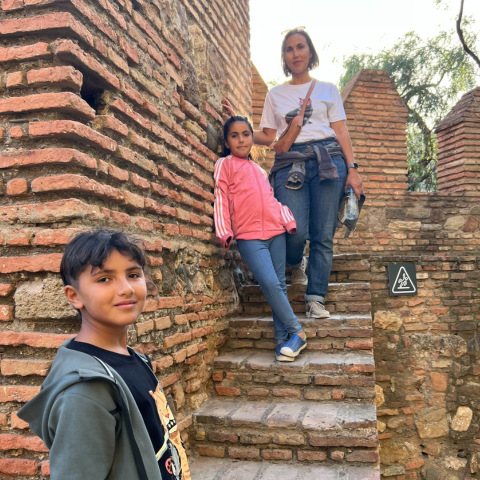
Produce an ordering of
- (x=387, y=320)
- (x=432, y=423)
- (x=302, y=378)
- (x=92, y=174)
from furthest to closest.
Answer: (x=387, y=320)
(x=432, y=423)
(x=302, y=378)
(x=92, y=174)

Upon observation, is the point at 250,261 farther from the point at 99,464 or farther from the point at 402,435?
the point at 402,435

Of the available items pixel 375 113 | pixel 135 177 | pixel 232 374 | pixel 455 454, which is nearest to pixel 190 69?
pixel 135 177

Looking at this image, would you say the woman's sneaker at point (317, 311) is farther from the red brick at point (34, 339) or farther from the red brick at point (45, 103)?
the red brick at point (45, 103)

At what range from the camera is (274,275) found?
298 cm

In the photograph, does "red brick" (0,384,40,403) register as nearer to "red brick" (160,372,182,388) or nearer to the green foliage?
"red brick" (160,372,182,388)

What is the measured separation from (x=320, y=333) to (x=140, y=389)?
216 centimetres

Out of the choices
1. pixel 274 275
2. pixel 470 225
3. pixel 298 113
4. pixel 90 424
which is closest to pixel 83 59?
pixel 90 424

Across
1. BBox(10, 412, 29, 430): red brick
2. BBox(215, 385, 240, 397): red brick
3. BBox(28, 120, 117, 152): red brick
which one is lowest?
BBox(215, 385, 240, 397): red brick

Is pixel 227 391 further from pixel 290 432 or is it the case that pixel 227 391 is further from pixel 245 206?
pixel 245 206

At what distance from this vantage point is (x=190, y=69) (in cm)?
302

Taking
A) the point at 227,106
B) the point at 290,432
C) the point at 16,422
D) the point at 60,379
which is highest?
the point at 227,106

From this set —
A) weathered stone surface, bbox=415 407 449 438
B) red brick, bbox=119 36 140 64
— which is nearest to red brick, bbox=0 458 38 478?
red brick, bbox=119 36 140 64

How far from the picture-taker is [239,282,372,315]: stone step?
349 cm

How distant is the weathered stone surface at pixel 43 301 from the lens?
67.2 inches
